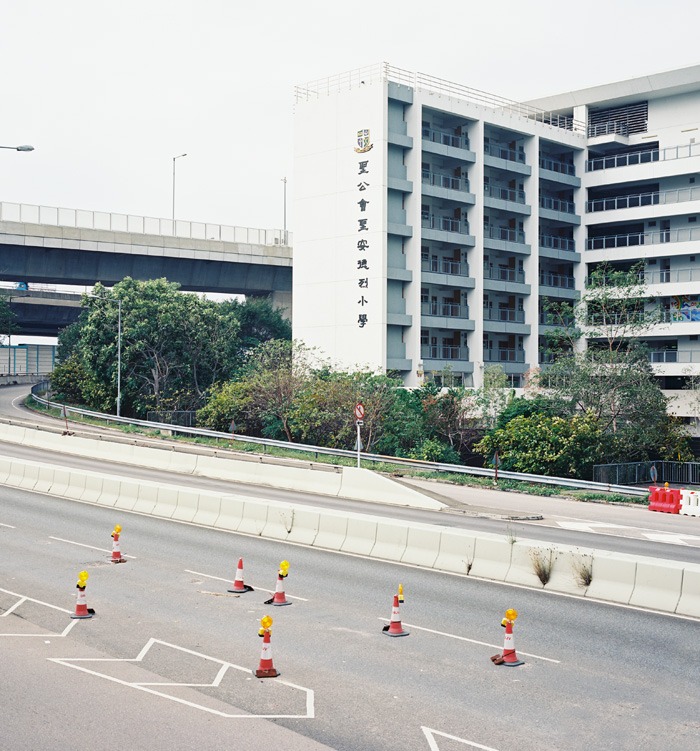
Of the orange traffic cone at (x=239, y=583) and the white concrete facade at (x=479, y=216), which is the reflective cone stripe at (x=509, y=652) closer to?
the orange traffic cone at (x=239, y=583)

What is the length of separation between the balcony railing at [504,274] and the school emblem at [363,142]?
13729 millimetres

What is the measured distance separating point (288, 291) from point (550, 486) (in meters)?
41.7

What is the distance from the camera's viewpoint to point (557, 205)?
7469 centimetres

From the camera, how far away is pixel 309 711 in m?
11.9

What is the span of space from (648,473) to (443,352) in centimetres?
2043

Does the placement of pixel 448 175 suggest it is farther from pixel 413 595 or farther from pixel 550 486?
pixel 413 595

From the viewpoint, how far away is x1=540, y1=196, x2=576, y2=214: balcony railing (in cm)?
7375

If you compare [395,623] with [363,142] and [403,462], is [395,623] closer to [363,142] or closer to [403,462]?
[403,462]

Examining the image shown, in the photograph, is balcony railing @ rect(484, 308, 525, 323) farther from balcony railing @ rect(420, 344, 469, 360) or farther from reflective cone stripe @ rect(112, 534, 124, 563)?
reflective cone stripe @ rect(112, 534, 124, 563)

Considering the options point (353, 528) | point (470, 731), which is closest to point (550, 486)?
point (353, 528)

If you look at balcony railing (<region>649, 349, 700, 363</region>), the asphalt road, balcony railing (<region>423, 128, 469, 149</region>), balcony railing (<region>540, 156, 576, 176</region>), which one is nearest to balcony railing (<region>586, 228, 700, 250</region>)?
balcony railing (<region>540, 156, 576, 176</region>)

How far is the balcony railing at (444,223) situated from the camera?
2586 inches

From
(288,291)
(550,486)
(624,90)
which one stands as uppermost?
(624,90)

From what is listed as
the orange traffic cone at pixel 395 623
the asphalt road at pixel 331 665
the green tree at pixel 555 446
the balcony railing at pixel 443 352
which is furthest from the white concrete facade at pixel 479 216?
the orange traffic cone at pixel 395 623
